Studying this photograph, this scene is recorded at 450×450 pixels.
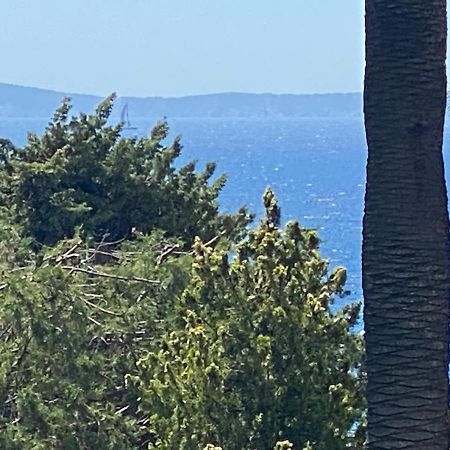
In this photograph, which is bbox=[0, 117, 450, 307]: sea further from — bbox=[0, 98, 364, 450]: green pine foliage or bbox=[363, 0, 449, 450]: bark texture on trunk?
bbox=[363, 0, 449, 450]: bark texture on trunk

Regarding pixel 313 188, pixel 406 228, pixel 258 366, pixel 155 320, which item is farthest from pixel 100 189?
pixel 313 188

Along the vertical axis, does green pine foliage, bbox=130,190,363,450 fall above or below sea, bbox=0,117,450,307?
below

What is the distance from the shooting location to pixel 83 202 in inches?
549

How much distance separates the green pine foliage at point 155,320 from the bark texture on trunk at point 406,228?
5.57 feet

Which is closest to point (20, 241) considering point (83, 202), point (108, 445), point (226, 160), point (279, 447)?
point (83, 202)

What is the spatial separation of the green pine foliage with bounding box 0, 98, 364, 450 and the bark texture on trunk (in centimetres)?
170

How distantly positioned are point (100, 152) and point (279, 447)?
299 inches

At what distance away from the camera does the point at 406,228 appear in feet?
18.9

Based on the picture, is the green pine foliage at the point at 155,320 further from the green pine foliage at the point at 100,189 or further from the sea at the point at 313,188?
the sea at the point at 313,188

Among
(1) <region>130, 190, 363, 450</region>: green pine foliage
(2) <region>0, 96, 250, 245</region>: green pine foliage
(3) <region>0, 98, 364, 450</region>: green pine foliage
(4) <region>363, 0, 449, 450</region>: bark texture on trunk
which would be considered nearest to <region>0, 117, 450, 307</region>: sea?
(2) <region>0, 96, 250, 245</region>: green pine foliage

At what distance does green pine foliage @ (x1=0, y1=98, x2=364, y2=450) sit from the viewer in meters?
8.54

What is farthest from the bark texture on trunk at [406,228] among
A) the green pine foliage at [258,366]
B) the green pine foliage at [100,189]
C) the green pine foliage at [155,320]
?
the green pine foliage at [100,189]

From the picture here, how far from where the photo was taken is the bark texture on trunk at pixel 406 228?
5.71 metres

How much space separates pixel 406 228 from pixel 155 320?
5.61 m
